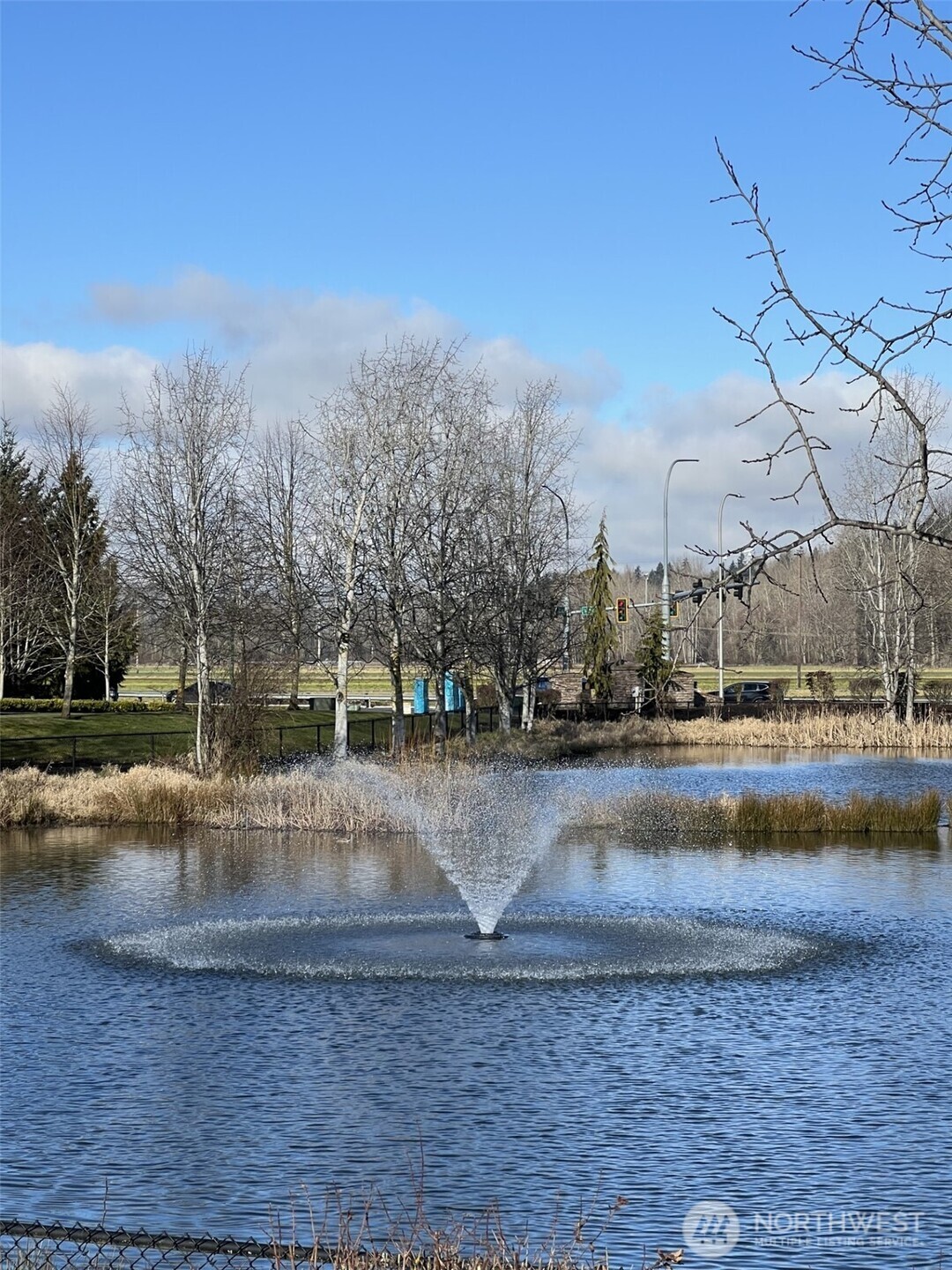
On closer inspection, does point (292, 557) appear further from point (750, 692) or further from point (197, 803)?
point (750, 692)

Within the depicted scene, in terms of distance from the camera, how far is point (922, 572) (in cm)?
7169

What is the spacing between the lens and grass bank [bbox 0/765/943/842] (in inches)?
1266

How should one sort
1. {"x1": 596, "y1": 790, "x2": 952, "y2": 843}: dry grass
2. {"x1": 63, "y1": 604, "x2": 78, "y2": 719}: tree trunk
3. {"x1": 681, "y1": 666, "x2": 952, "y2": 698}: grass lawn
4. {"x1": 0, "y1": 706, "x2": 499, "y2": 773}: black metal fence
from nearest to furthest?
{"x1": 596, "y1": 790, "x2": 952, "y2": 843}: dry grass
{"x1": 0, "y1": 706, "x2": 499, "y2": 773}: black metal fence
{"x1": 63, "y1": 604, "x2": 78, "y2": 719}: tree trunk
{"x1": 681, "y1": 666, "x2": 952, "y2": 698}: grass lawn

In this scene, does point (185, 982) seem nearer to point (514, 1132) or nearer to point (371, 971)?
point (371, 971)

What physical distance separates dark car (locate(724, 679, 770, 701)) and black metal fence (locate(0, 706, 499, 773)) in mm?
30623

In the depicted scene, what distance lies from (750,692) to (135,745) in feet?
152

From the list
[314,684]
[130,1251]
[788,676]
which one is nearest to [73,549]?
[314,684]

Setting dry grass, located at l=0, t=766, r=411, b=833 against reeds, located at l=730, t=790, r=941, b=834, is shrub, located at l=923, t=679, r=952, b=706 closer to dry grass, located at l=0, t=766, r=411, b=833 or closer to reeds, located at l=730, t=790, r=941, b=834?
reeds, located at l=730, t=790, r=941, b=834

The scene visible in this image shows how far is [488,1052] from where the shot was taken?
44.5ft

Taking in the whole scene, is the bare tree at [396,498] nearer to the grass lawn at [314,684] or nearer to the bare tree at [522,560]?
the bare tree at [522,560]

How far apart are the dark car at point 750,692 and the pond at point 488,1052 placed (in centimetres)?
5944

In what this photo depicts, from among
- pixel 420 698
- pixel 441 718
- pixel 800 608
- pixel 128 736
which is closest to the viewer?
pixel 441 718

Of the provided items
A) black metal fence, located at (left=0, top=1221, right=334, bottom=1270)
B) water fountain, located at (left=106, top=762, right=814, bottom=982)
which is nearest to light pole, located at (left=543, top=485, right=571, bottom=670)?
water fountain, located at (left=106, top=762, right=814, bottom=982)

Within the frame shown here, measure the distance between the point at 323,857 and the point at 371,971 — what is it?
11118 mm
